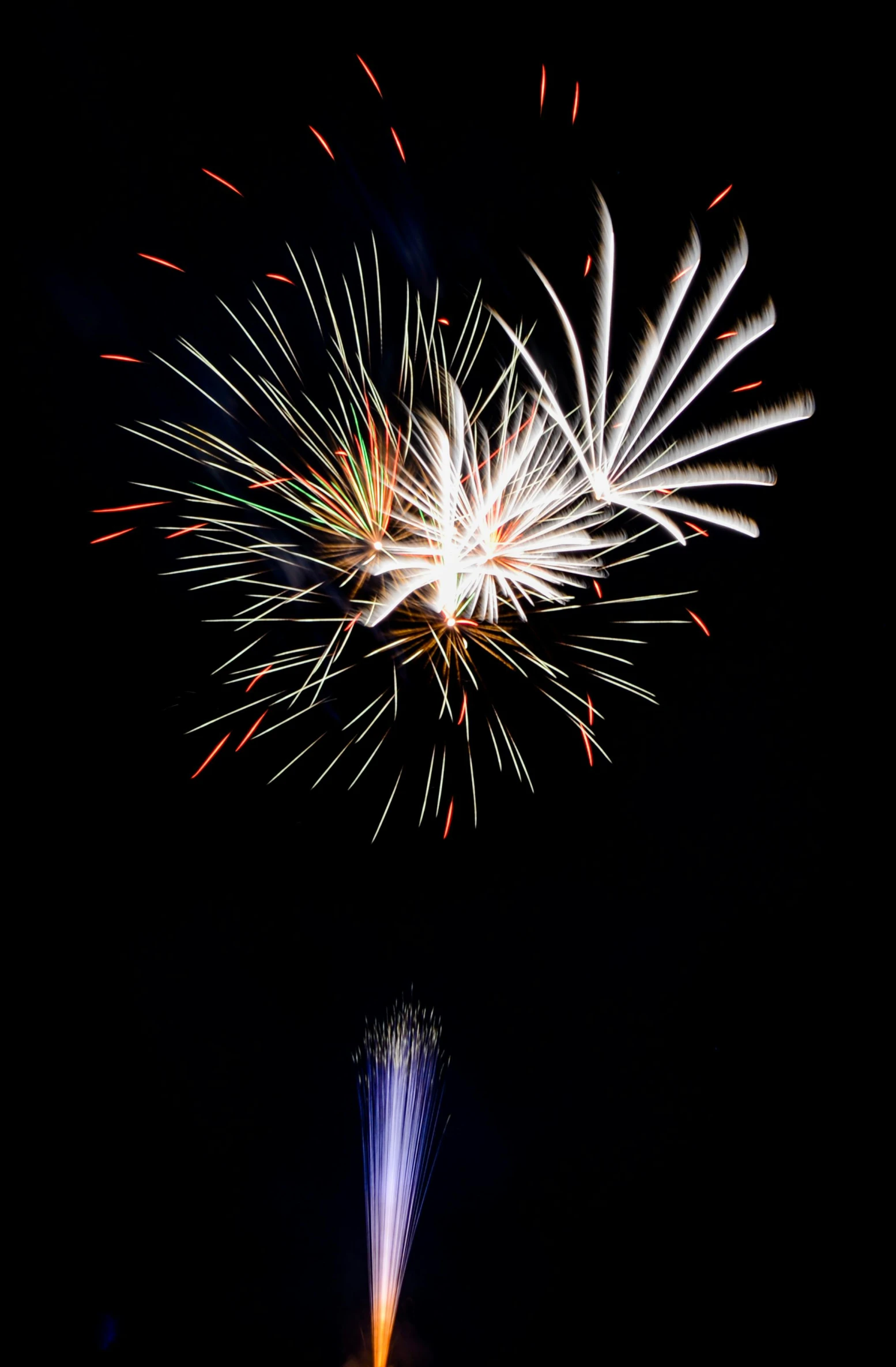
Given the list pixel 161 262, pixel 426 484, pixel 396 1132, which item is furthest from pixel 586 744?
pixel 161 262

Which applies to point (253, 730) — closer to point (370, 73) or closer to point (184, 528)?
point (184, 528)

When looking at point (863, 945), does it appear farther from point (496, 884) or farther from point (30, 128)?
point (30, 128)

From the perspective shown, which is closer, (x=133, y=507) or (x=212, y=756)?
(x=133, y=507)

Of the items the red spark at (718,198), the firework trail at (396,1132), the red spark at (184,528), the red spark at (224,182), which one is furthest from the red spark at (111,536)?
the red spark at (718,198)

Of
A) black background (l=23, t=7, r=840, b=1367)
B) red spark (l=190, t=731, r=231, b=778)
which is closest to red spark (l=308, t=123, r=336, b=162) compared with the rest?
black background (l=23, t=7, r=840, b=1367)

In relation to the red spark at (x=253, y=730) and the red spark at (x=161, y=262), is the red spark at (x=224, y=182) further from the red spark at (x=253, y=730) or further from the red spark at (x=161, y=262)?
the red spark at (x=253, y=730)

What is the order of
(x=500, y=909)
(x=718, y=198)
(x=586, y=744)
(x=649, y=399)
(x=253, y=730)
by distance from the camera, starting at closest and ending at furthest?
(x=649, y=399)
(x=718, y=198)
(x=253, y=730)
(x=586, y=744)
(x=500, y=909)

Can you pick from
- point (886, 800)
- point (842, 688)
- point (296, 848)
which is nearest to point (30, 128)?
point (296, 848)

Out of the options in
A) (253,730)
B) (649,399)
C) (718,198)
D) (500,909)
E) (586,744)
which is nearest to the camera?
(649,399)
